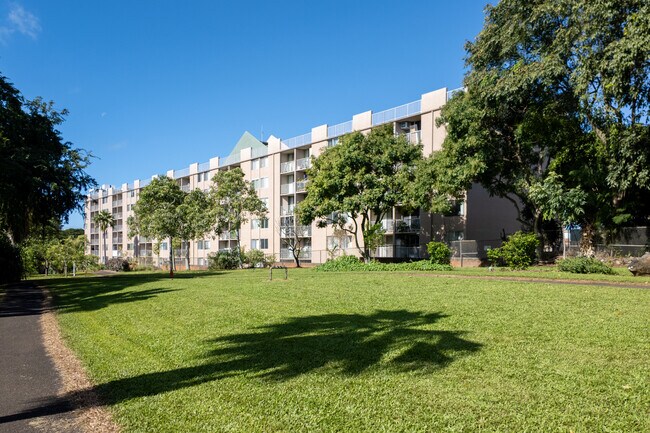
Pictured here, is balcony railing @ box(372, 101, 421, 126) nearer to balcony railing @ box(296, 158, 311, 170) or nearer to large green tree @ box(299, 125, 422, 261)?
large green tree @ box(299, 125, 422, 261)

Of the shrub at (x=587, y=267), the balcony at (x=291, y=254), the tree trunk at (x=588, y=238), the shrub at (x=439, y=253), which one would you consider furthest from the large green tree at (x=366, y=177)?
the balcony at (x=291, y=254)

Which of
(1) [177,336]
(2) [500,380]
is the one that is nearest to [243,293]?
(1) [177,336]

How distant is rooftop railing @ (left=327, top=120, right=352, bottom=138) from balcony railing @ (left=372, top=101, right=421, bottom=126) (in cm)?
385

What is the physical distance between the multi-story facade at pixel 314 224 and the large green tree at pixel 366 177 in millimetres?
4098

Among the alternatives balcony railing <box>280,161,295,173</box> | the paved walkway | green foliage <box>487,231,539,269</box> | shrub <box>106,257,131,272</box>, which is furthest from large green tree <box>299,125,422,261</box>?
shrub <box>106,257,131,272</box>

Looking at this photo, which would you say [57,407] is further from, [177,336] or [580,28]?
[580,28]

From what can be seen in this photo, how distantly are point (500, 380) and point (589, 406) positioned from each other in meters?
1.01

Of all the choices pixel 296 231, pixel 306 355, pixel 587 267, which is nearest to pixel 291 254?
pixel 296 231

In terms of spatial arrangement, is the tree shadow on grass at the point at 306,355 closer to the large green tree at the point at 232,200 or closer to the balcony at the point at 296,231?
the large green tree at the point at 232,200

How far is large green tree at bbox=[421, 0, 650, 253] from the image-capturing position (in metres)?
21.1

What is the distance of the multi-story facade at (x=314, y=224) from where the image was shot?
1548 inches

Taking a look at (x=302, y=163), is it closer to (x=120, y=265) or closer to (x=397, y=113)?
(x=397, y=113)

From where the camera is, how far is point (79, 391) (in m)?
5.99

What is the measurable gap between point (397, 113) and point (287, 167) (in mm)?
16795
